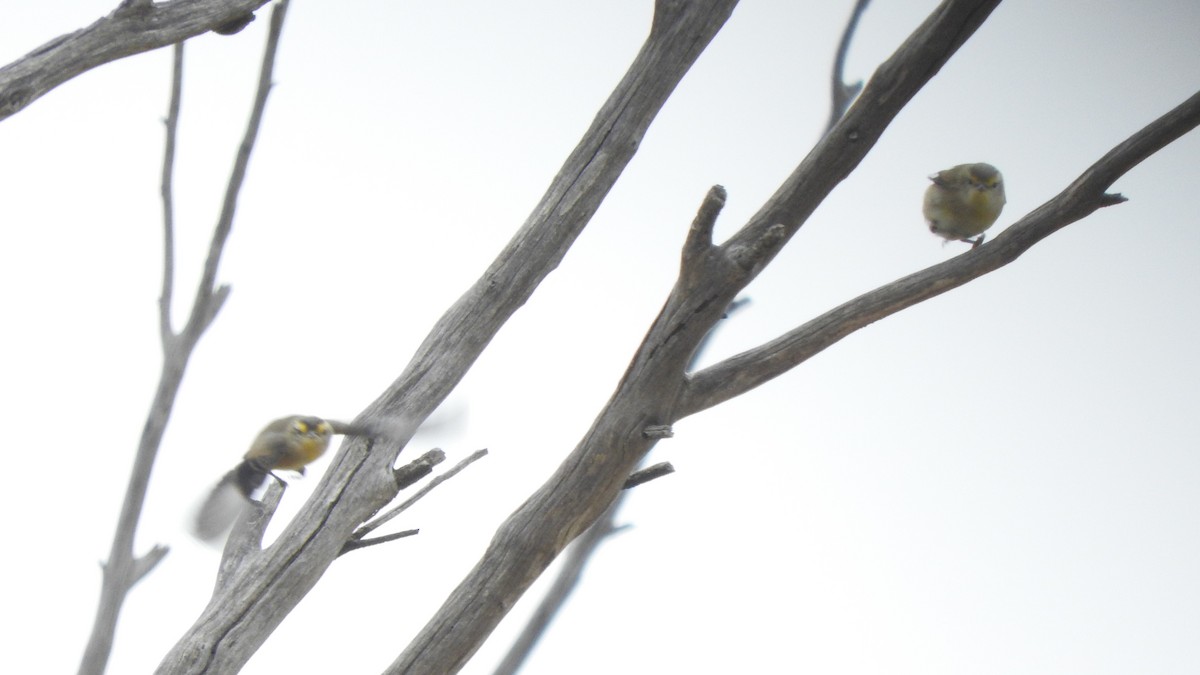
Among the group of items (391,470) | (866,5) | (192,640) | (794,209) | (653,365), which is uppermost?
(866,5)

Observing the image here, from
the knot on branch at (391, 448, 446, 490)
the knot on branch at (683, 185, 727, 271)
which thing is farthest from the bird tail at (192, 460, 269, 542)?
the knot on branch at (683, 185, 727, 271)

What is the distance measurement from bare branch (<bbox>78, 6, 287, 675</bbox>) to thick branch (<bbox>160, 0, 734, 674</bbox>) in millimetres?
741

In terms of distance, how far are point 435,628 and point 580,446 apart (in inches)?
13.0

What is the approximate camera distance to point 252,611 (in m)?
1.45

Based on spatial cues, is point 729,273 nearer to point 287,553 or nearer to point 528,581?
point 528,581

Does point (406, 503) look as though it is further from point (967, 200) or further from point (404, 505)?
point (967, 200)

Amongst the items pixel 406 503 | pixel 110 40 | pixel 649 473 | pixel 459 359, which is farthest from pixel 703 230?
pixel 110 40

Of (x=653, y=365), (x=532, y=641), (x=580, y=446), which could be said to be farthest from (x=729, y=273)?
(x=532, y=641)

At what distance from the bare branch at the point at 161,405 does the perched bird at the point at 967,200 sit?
4.70 ft

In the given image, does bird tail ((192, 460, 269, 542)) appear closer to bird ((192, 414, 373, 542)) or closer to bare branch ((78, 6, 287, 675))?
bird ((192, 414, 373, 542))

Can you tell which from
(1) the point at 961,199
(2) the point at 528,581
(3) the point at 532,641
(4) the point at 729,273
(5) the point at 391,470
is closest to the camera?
(4) the point at 729,273

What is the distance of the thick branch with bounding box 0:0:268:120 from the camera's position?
1.13 m

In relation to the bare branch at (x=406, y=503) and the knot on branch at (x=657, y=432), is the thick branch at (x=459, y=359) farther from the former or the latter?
the knot on branch at (x=657, y=432)

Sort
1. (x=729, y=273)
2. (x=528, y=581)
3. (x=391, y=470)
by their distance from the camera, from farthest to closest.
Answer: (x=391, y=470)
(x=528, y=581)
(x=729, y=273)
